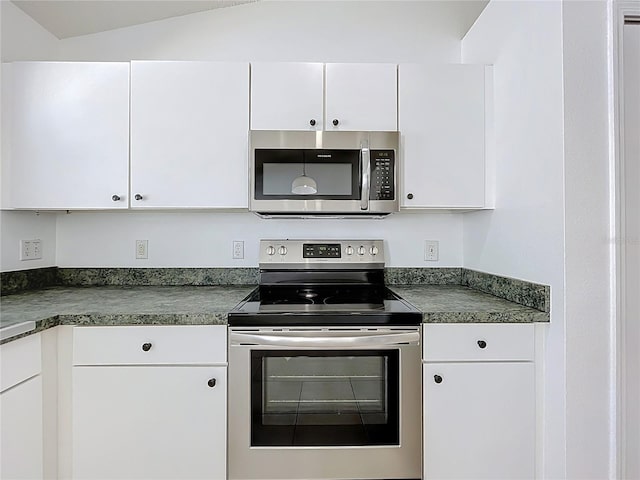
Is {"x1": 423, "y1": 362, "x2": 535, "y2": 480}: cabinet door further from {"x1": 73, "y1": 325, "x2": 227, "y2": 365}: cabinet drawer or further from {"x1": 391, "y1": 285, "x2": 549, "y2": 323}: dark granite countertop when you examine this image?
{"x1": 73, "y1": 325, "x2": 227, "y2": 365}: cabinet drawer

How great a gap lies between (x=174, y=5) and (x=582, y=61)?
1.92 meters

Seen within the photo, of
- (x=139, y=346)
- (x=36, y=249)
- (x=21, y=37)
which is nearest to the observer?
(x=139, y=346)

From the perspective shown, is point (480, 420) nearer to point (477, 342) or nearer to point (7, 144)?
point (477, 342)

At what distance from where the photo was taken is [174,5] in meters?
2.21

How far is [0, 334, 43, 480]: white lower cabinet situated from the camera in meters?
1.33

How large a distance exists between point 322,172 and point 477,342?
97cm

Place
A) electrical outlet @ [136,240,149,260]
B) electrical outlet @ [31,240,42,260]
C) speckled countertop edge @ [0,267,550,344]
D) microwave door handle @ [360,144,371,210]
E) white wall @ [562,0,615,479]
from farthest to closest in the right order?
electrical outlet @ [136,240,149,260]
electrical outlet @ [31,240,42,260]
microwave door handle @ [360,144,371,210]
speckled countertop edge @ [0,267,550,344]
white wall @ [562,0,615,479]

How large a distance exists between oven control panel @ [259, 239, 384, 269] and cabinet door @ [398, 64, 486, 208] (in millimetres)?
385

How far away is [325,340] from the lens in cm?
159

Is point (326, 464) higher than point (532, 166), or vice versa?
point (532, 166)

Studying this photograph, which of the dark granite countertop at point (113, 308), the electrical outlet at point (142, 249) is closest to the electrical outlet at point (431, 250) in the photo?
the dark granite countertop at point (113, 308)

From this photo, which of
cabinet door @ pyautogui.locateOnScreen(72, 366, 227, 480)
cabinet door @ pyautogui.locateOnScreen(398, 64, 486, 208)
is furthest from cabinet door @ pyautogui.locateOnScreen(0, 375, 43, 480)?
cabinet door @ pyautogui.locateOnScreen(398, 64, 486, 208)

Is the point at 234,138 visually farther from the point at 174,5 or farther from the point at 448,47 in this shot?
the point at 448,47

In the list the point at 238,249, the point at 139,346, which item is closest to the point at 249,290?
the point at 238,249
